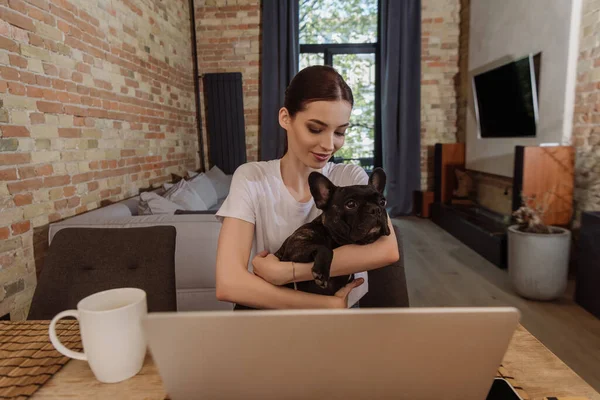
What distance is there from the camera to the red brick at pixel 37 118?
85.0 inches

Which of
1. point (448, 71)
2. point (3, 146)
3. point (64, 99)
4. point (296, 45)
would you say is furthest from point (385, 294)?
point (448, 71)

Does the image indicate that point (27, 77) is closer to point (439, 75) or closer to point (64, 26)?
point (64, 26)

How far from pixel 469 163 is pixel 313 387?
5.12 m

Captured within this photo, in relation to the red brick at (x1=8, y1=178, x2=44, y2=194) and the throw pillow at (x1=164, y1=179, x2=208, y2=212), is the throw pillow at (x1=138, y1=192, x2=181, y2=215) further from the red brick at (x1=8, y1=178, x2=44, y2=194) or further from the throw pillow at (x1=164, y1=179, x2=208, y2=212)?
the red brick at (x1=8, y1=178, x2=44, y2=194)

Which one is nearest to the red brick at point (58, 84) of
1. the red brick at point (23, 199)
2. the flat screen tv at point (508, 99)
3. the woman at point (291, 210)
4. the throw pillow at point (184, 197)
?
the red brick at point (23, 199)

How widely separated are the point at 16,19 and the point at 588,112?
3934 millimetres

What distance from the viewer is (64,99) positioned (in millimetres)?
2453

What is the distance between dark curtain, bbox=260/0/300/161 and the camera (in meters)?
5.30

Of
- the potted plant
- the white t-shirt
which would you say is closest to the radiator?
the potted plant

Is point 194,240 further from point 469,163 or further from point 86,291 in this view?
point 469,163

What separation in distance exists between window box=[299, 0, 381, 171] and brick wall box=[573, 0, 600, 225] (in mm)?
2893

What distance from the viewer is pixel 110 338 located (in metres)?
0.63

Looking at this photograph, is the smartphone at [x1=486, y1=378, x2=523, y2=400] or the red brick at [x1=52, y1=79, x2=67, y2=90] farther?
the red brick at [x1=52, y1=79, x2=67, y2=90]

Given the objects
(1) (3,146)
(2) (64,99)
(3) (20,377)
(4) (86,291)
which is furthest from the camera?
(2) (64,99)
